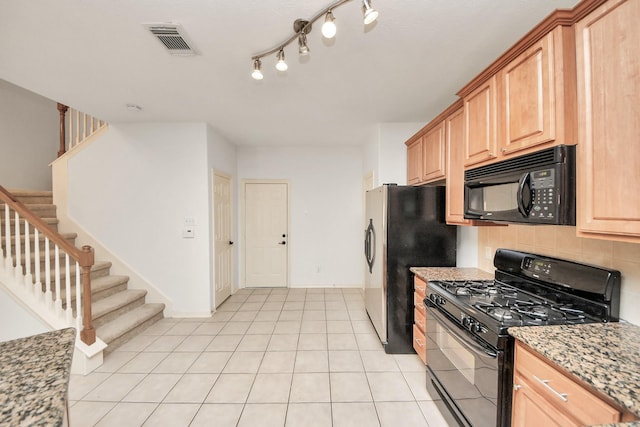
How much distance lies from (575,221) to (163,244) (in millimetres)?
4106

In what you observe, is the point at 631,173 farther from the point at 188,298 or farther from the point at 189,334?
the point at 188,298

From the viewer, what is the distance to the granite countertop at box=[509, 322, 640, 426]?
86cm

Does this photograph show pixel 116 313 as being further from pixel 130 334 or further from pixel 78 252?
pixel 78 252

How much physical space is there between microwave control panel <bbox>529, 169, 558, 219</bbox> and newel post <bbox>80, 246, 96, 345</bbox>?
3.44 metres

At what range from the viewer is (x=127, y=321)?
3.03 metres

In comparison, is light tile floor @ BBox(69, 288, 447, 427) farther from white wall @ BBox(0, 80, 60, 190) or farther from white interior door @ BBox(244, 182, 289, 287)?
white wall @ BBox(0, 80, 60, 190)

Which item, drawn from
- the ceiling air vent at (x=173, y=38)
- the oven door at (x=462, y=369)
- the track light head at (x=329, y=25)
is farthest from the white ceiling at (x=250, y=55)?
the oven door at (x=462, y=369)

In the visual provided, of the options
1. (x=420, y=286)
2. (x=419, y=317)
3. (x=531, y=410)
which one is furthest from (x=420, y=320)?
(x=531, y=410)

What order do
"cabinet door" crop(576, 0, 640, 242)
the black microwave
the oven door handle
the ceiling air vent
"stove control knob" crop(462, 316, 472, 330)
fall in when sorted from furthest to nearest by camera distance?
the ceiling air vent < "stove control knob" crop(462, 316, 472, 330) < the oven door handle < the black microwave < "cabinet door" crop(576, 0, 640, 242)

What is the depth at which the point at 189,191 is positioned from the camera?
3586 millimetres

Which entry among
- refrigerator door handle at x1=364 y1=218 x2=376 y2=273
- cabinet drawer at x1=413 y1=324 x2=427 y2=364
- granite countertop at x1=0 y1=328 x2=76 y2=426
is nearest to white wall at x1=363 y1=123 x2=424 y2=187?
refrigerator door handle at x1=364 y1=218 x2=376 y2=273

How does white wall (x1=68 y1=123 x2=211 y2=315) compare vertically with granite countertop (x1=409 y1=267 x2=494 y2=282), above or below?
above

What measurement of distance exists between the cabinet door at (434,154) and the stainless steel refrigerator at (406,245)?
186 mm

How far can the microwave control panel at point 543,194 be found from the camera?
126 centimetres
